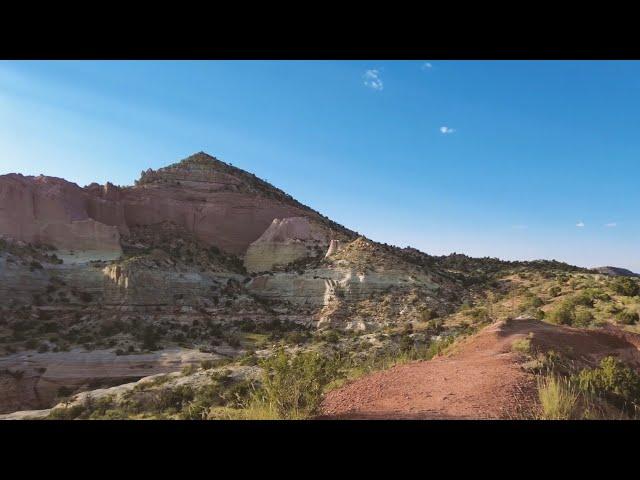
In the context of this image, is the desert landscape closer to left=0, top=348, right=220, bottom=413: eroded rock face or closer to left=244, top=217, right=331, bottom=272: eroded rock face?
left=0, top=348, right=220, bottom=413: eroded rock face

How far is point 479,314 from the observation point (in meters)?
20.5

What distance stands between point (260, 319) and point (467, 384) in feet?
77.9

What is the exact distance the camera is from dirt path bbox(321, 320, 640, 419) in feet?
16.0

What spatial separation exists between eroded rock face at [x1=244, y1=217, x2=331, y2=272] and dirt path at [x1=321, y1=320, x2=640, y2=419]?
100ft

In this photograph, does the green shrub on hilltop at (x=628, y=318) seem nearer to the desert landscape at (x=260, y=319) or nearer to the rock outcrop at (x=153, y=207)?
the desert landscape at (x=260, y=319)

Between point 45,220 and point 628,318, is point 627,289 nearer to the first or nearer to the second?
point 628,318

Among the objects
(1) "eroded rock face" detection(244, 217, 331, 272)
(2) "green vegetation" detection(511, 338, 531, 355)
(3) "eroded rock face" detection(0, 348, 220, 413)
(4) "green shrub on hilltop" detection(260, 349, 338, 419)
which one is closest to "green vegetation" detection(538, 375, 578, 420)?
(4) "green shrub on hilltop" detection(260, 349, 338, 419)

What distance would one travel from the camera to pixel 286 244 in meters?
41.2

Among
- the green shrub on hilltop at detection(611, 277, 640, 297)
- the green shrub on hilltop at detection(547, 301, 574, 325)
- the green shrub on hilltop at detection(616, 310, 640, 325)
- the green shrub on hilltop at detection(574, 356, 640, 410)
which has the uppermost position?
the green shrub on hilltop at detection(611, 277, 640, 297)

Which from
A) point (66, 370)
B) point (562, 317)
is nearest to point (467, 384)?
point (562, 317)
